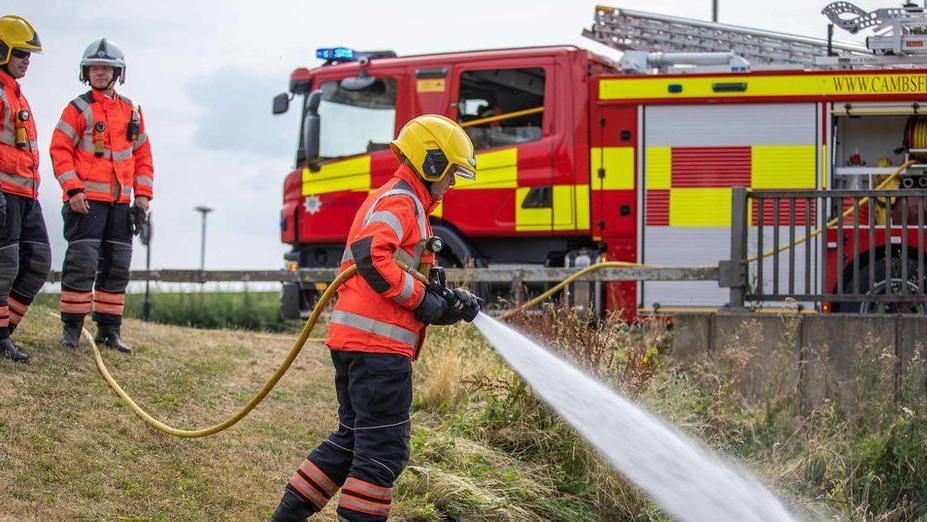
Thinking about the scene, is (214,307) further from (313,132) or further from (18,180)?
(18,180)

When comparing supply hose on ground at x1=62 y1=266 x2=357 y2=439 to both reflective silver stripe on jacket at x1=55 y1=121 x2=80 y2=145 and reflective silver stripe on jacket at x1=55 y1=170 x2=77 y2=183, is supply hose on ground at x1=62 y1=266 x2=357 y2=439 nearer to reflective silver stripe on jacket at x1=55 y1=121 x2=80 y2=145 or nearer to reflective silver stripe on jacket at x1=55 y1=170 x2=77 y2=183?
reflective silver stripe on jacket at x1=55 y1=170 x2=77 y2=183

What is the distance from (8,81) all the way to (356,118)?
4858mm

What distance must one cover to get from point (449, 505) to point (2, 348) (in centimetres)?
292

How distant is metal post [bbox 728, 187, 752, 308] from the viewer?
348 inches

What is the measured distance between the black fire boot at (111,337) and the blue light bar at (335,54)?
472cm

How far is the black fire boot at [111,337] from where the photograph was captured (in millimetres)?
7684

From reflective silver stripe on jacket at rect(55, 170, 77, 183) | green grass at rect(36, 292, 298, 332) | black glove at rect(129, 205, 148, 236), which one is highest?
reflective silver stripe on jacket at rect(55, 170, 77, 183)

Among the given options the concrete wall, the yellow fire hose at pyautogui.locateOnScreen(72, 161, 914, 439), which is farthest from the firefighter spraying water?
the concrete wall

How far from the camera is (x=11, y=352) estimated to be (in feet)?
22.3

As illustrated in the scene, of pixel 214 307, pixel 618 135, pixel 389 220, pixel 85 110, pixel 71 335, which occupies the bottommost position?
pixel 214 307

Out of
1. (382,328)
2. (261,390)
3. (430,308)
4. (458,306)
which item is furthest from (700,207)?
(382,328)

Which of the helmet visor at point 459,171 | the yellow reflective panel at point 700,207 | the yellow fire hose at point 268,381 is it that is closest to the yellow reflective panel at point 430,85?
the yellow reflective panel at point 700,207

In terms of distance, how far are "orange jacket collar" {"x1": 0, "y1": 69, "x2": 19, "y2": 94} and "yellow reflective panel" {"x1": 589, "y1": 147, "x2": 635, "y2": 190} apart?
5.37 m

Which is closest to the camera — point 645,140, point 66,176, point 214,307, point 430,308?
point 430,308
